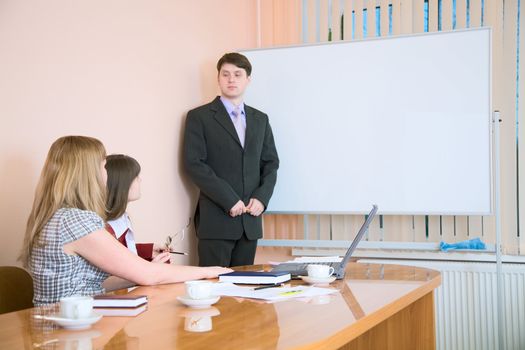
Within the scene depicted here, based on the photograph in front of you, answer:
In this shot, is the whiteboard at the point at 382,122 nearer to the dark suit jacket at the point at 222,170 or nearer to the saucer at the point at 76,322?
the dark suit jacket at the point at 222,170

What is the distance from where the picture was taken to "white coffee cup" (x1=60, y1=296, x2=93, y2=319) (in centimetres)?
160

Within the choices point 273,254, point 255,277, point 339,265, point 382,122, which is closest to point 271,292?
point 255,277

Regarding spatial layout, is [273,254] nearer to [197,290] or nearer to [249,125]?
[249,125]

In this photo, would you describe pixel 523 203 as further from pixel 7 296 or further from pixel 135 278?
pixel 7 296

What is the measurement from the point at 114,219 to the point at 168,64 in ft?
5.02

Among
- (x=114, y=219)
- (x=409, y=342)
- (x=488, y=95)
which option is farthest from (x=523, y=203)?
(x=114, y=219)

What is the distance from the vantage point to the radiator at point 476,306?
424 cm

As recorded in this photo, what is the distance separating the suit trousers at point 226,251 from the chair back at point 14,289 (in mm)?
1735

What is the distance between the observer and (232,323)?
5.45 feet

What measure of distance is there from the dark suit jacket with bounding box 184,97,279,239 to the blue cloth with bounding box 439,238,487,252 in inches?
45.2

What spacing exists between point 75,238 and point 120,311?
46cm

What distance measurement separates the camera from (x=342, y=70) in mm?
4535

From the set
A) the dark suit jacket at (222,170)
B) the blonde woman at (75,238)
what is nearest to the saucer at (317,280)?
the blonde woman at (75,238)

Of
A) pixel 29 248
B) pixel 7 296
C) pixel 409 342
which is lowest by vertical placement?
pixel 409 342
